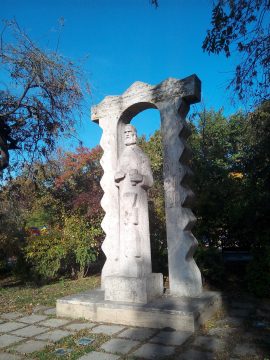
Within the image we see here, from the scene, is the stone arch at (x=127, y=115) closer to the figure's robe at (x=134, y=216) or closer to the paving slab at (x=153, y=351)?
the figure's robe at (x=134, y=216)

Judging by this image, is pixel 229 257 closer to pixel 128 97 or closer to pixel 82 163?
pixel 128 97

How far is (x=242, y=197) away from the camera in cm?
814

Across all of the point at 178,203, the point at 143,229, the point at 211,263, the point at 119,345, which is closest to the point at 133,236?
the point at 143,229

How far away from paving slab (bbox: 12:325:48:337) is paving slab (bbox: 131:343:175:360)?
1611mm

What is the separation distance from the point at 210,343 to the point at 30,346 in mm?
2183

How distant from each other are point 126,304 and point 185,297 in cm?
106

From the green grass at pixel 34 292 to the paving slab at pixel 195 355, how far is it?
135 inches

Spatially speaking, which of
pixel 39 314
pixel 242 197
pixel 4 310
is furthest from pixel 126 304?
pixel 242 197

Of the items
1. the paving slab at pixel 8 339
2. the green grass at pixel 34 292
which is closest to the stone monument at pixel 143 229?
the paving slab at pixel 8 339

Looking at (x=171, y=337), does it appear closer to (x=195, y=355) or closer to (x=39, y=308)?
(x=195, y=355)

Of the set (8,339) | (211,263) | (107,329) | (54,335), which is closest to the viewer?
(8,339)

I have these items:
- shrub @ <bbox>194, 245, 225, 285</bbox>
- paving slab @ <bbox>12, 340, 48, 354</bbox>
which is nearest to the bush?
shrub @ <bbox>194, 245, 225, 285</bbox>

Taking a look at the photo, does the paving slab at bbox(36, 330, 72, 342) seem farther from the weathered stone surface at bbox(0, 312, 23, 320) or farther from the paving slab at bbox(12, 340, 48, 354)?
the weathered stone surface at bbox(0, 312, 23, 320)

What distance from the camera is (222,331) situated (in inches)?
172
